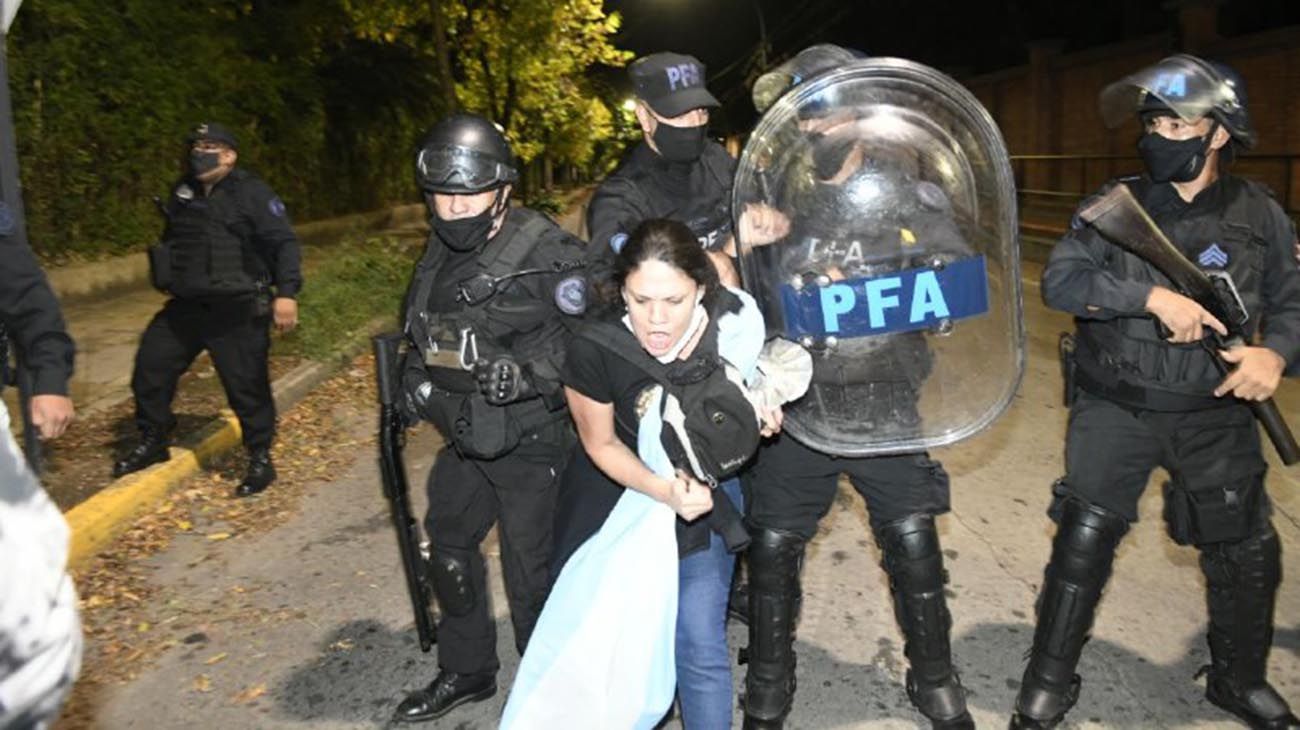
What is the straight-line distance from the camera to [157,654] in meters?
3.77

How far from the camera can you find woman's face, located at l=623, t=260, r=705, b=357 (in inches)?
95.9

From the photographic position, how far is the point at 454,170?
2889 millimetres

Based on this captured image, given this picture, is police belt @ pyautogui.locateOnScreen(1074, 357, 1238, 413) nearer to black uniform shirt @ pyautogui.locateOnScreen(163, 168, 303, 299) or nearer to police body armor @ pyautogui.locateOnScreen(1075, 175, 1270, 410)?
police body armor @ pyautogui.locateOnScreen(1075, 175, 1270, 410)

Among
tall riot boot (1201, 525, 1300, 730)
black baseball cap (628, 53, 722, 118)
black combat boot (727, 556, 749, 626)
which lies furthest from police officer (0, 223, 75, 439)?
tall riot boot (1201, 525, 1300, 730)

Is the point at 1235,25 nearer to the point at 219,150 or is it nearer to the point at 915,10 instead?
the point at 915,10

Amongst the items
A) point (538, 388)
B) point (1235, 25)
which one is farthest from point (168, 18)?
point (1235, 25)

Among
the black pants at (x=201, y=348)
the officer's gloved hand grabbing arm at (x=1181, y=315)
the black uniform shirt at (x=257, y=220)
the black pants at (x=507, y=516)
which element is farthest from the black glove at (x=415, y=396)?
the black pants at (x=201, y=348)

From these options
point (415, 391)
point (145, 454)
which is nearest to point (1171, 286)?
point (415, 391)

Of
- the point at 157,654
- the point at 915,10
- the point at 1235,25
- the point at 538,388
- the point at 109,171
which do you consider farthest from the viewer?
the point at 915,10

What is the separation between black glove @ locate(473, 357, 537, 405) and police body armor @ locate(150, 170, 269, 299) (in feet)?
9.09

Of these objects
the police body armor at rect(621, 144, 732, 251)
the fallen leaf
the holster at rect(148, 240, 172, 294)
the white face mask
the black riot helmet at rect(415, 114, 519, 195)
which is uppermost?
the black riot helmet at rect(415, 114, 519, 195)

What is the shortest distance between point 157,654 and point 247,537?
46.4 inches

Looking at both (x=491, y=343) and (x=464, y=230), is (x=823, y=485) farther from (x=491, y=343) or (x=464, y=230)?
(x=464, y=230)

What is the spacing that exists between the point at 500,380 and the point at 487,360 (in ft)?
0.29
